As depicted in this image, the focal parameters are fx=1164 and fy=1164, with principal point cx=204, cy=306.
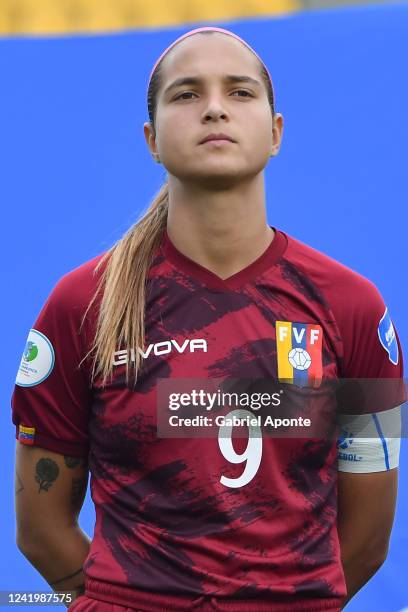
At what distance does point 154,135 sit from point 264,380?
38 centimetres

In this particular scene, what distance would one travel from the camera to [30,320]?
248 centimetres

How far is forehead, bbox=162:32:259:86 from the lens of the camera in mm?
1503

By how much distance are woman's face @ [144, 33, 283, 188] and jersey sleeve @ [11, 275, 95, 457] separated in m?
0.23

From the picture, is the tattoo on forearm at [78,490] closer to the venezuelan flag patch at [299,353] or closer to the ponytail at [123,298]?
the ponytail at [123,298]

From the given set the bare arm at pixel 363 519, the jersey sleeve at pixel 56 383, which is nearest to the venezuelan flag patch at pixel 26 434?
the jersey sleeve at pixel 56 383

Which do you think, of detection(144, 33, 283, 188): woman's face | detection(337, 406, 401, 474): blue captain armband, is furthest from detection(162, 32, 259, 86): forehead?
detection(337, 406, 401, 474): blue captain armband

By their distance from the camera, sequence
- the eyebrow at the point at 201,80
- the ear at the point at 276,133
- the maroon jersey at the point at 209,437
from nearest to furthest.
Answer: the maroon jersey at the point at 209,437 < the eyebrow at the point at 201,80 < the ear at the point at 276,133

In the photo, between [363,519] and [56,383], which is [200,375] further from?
[363,519]

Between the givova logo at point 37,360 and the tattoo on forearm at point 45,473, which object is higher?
the givova logo at point 37,360

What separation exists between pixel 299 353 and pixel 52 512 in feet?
1.39

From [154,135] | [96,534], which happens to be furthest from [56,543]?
[154,135]

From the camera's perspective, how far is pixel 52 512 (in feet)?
5.26

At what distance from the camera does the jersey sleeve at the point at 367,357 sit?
150 cm

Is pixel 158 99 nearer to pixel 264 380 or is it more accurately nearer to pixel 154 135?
pixel 154 135
